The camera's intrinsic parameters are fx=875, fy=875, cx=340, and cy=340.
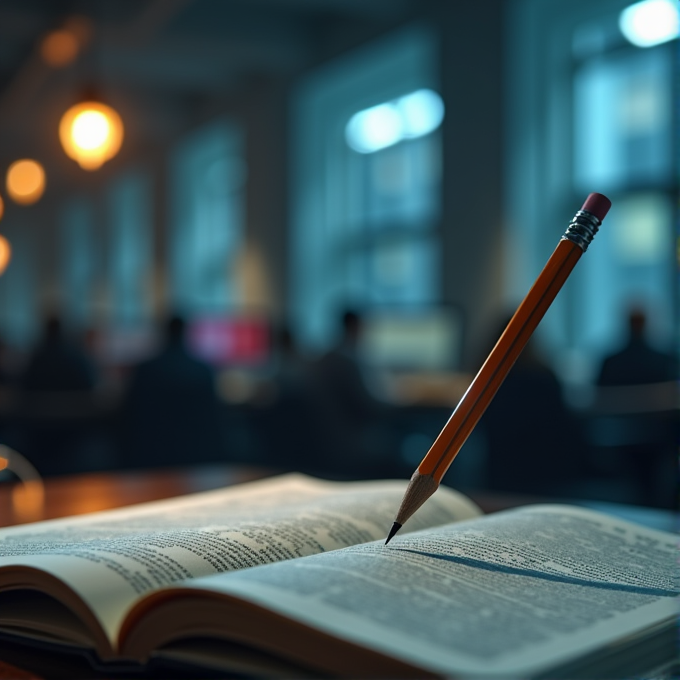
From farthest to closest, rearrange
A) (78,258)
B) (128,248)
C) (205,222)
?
(78,258), (128,248), (205,222)

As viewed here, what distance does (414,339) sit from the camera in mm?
4875

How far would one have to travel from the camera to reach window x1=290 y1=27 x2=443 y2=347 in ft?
21.3

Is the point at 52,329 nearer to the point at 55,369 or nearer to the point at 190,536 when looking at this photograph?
the point at 55,369

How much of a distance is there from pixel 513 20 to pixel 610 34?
0.60 metres

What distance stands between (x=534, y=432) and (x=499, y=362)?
2458 millimetres

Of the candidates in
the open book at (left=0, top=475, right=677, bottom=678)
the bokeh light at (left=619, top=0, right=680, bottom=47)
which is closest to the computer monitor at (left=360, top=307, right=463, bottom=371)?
the bokeh light at (left=619, top=0, right=680, bottom=47)

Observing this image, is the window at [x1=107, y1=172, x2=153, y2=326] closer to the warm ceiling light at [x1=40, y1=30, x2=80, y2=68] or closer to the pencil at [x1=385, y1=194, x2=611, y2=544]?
the warm ceiling light at [x1=40, y1=30, x2=80, y2=68]

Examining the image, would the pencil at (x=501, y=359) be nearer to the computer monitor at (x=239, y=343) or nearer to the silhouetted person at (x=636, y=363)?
the silhouetted person at (x=636, y=363)

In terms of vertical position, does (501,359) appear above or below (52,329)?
below

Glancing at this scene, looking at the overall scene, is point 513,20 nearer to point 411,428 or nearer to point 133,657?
point 411,428

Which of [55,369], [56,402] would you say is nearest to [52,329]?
[55,369]

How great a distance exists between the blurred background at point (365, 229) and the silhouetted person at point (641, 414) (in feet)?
0.04

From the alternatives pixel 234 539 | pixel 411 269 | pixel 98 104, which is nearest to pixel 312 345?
pixel 411 269

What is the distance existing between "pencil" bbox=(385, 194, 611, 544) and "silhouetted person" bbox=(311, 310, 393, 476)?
3.09 meters
